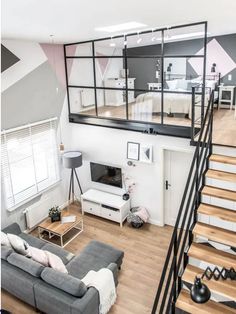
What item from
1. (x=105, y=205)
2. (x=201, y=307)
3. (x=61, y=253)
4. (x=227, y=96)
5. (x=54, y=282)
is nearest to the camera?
(x=201, y=307)

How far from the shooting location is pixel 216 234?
11.3ft

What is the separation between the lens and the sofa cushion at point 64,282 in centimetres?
379

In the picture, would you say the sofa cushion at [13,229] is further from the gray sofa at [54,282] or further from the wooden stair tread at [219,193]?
the wooden stair tread at [219,193]

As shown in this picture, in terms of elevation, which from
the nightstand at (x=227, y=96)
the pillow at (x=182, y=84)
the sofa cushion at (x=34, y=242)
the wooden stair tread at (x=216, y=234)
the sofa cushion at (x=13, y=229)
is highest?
the pillow at (x=182, y=84)

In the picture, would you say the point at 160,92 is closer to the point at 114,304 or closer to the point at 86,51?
the point at 86,51

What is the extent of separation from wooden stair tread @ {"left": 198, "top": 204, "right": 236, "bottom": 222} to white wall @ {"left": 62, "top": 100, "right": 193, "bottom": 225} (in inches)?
82.1

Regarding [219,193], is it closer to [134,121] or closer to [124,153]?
[134,121]

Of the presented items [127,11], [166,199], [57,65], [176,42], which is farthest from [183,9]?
[176,42]

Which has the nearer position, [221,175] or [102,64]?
[221,175]

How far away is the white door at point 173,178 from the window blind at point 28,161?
256cm

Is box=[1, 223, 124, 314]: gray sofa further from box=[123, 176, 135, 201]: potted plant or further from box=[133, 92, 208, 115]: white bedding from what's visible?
box=[133, 92, 208, 115]: white bedding

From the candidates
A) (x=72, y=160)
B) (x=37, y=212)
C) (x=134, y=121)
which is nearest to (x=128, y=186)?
(x=72, y=160)

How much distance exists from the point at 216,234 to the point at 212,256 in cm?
26

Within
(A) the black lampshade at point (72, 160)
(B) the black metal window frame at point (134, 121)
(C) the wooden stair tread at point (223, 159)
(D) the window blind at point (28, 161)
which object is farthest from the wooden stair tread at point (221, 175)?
(D) the window blind at point (28, 161)
